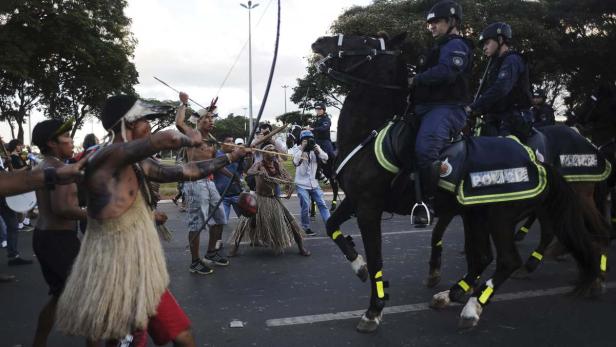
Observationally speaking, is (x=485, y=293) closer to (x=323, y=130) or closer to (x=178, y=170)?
(x=178, y=170)

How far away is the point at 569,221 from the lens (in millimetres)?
4934

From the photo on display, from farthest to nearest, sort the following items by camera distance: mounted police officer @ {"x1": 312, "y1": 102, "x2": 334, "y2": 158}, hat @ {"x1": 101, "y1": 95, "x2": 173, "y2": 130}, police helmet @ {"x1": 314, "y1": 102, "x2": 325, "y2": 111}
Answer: mounted police officer @ {"x1": 312, "y1": 102, "x2": 334, "y2": 158}, police helmet @ {"x1": 314, "y1": 102, "x2": 325, "y2": 111}, hat @ {"x1": 101, "y1": 95, "x2": 173, "y2": 130}

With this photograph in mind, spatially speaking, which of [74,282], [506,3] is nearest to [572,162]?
[74,282]

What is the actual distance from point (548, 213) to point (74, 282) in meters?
4.24

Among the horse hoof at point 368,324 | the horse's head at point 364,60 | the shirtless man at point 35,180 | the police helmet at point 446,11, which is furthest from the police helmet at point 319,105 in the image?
the shirtless man at point 35,180

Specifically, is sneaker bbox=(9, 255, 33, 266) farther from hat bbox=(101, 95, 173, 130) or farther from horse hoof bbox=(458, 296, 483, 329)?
horse hoof bbox=(458, 296, 483, 329)

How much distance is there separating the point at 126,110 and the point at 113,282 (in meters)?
1.05

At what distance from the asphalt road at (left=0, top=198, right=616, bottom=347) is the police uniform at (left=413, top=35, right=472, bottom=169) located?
4.91 feet

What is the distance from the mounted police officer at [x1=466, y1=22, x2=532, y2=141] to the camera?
5.45 metres

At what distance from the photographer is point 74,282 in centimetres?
290

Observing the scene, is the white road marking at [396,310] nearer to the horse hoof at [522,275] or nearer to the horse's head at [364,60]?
the horse hoof at [522,275]

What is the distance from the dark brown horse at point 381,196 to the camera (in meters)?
4.60

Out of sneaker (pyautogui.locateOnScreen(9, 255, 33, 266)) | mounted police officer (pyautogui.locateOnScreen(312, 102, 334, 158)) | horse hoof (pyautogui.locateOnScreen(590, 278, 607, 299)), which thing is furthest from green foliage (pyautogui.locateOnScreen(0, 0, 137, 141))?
horse hoof (pyautogui.locateOnScreen(590, 278, 607, 299))

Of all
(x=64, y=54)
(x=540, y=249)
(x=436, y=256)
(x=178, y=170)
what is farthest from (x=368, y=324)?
(x=64, y=54)
